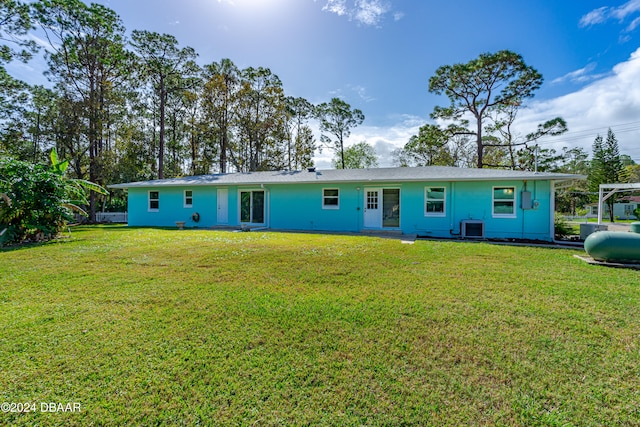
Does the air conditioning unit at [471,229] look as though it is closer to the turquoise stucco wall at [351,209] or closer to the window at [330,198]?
the turquoise stucco wall at [351,209]

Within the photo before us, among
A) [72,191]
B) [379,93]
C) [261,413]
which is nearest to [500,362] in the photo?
[261,413]

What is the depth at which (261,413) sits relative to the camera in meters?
2.12

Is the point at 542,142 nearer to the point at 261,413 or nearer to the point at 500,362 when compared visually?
the point at 500,362

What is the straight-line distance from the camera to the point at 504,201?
11.4 metres

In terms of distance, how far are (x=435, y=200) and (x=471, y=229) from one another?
1.81 metres

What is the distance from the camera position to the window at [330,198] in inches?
533

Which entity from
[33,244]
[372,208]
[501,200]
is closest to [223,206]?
[33,244]

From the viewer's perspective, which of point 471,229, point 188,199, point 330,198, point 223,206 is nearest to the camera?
point 471,229

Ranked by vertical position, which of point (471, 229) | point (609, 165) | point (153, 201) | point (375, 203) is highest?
point (609, 165)

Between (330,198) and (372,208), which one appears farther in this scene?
(330,198)

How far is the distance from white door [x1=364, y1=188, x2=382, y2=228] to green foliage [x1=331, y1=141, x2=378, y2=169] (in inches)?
839

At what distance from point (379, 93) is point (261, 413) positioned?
2239 centimetres

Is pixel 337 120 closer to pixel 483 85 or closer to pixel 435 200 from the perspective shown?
pixel 483 85

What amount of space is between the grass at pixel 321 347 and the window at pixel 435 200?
255 inches
